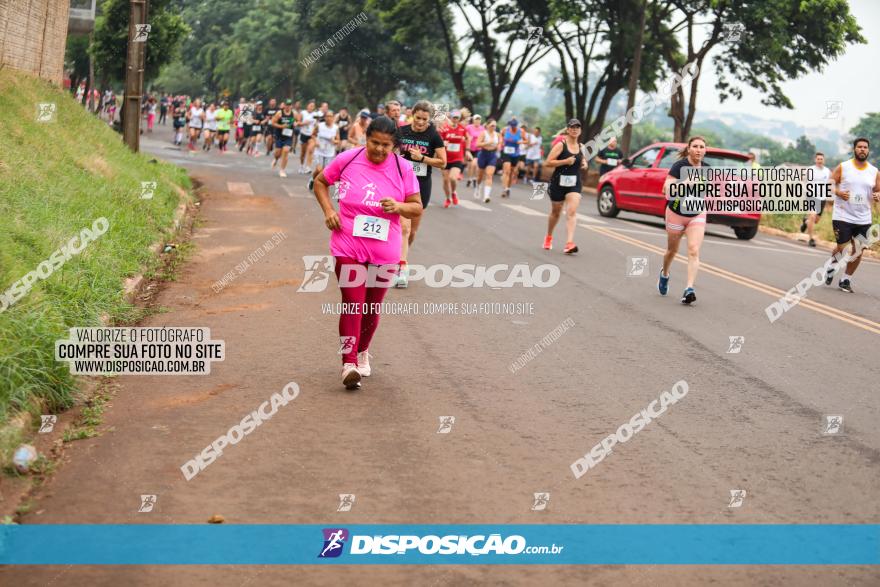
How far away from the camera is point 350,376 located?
773 centimetres

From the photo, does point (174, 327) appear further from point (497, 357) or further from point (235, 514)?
point (235, 514)

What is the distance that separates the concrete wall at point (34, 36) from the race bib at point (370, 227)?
1242cm

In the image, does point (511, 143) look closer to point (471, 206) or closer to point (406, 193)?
point (471, 206)

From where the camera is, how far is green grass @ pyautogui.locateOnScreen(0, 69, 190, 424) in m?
6.99

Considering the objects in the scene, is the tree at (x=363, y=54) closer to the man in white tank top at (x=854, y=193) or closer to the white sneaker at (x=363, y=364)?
the man in white tank top at (x=854, y=193)

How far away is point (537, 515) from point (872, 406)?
3.96m

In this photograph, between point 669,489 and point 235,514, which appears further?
point 669,489

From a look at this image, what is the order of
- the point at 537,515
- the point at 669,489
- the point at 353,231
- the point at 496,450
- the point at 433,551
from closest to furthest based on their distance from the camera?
the point at 433,551, the point at 537,515, the point at 669,489, the point at 496,450, the point at 353,231

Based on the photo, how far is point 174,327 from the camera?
9.46 metres

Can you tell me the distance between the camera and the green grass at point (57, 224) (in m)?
6.99

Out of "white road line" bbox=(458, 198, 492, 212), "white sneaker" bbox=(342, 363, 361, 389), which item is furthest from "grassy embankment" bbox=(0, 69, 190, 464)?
"white road line" bbox=(458, 198, 492, 212)

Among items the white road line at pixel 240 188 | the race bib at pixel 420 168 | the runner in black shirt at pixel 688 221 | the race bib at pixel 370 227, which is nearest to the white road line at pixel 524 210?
the white road line at pixel 240 188

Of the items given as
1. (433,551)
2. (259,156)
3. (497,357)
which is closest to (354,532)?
(433,551)

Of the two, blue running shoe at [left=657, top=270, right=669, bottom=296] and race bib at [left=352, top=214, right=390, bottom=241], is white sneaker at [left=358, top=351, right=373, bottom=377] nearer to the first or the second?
race bib at [left=352, top=214, right=390, bottom=241]
